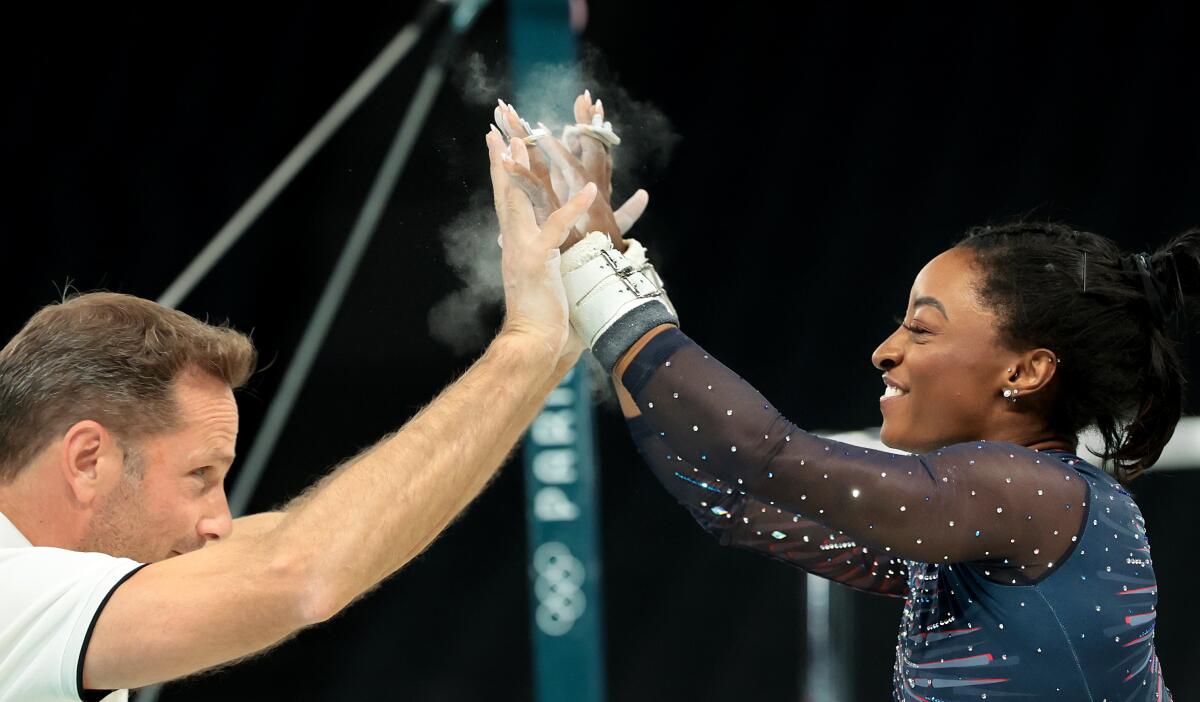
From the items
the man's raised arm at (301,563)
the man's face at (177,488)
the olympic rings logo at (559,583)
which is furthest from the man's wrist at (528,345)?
the olympic rings logo at (559,583)

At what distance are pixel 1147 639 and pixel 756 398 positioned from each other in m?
0.51

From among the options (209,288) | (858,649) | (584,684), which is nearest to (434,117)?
(209,288)

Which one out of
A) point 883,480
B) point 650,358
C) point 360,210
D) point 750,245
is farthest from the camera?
point 750,245

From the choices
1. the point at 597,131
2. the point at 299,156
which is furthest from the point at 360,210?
the point at 597,131

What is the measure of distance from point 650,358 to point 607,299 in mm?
105

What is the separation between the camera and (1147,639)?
4.33ft

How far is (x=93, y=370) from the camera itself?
4.15 feet

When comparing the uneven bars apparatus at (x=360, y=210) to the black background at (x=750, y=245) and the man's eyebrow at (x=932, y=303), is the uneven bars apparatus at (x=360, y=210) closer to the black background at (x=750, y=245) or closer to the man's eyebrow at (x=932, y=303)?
the black background at (x=750, y=245)

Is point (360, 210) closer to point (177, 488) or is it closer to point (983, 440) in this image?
point (177, 488)

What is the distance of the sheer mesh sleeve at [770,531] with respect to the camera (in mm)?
1549

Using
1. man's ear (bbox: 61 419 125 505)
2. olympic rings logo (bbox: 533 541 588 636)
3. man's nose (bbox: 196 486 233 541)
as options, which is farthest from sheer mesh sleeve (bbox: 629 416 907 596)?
olympic rings logo (bbox: 533 541 588 636)

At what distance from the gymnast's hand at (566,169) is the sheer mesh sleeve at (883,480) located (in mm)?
270

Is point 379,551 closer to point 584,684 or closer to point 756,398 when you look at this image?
point 756,398

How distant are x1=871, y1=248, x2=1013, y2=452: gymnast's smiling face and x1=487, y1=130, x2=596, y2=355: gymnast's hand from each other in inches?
15.1
